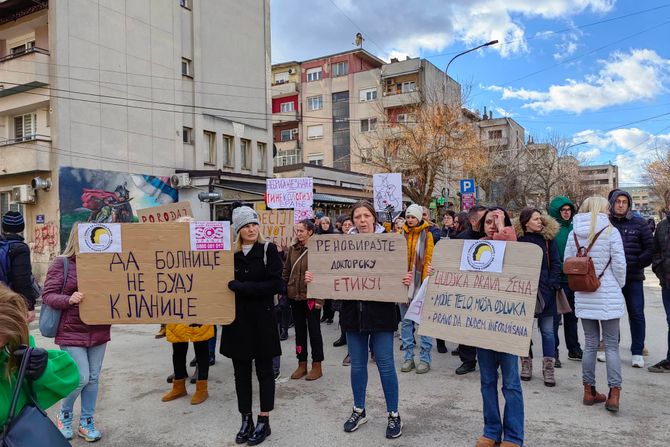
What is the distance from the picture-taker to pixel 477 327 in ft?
13.4

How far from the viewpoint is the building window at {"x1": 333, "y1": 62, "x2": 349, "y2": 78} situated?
46.2m

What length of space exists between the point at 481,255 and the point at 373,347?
4.02 feet

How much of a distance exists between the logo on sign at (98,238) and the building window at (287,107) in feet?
147

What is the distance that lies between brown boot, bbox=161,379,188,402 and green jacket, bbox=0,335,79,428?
3.28 metres

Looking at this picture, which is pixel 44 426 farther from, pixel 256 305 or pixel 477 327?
pixel 477 327

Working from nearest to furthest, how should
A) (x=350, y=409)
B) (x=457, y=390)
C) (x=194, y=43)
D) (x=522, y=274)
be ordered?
(x=522, y=274)
(x=350, y=409)
(x=457, y=390)
(x=194, y=43)

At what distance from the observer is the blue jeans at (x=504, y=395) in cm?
386

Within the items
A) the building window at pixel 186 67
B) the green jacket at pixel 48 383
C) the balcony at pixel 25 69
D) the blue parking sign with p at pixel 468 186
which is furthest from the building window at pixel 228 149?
the green jacket at pixel 48 383

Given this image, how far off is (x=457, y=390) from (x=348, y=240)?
226 centimetres

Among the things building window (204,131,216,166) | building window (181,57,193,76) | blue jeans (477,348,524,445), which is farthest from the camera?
building window (204,131,216,166)

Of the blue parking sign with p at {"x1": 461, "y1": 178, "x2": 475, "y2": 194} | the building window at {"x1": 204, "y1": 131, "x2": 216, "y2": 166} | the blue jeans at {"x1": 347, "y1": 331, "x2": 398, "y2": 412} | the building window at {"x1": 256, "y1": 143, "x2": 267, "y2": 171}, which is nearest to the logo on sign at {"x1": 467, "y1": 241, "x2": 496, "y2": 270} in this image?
the blue jeans at {"x1": 347, "y1": 331, "x2": 398, "y2": 412}

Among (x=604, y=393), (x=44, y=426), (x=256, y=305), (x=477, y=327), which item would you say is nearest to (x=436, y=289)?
(x=477, y=327)

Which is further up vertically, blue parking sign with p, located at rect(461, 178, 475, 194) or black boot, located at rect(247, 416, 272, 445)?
blue parking sign with p, located at rect(461, 178, 475, 194)

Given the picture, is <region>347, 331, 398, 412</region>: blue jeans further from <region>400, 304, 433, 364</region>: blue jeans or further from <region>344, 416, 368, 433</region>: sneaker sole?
<region>400, 304, 433, 364</region>: blue jeans
